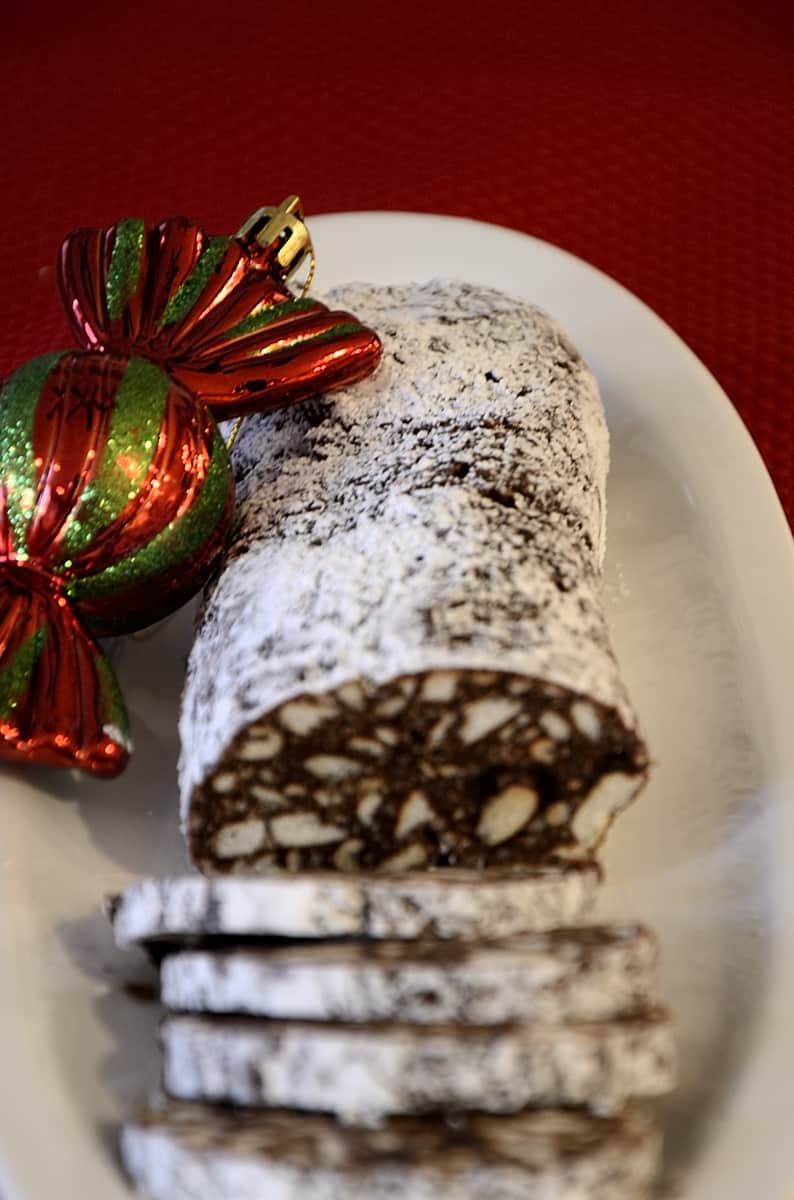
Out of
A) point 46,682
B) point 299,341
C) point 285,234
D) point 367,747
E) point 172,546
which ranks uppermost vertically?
point 285,234

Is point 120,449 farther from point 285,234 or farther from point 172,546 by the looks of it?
point 285,234

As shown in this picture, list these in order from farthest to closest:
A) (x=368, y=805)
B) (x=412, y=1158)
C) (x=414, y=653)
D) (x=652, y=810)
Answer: (x=652, y=810)
(x=368, y=805)
(x=414, y=653)
(x=412, y=1158)

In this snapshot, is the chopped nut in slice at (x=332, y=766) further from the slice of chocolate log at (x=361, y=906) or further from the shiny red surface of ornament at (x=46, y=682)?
the shiny red surface of ornament at (x=46, y=682)

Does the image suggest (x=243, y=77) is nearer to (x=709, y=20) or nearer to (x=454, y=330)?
(x=709, y=20)

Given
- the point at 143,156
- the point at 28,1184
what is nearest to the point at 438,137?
the point at 143,156

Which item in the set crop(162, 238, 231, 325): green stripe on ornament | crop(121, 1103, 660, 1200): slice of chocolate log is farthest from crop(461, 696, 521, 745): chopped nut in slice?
crop(162, 238, 231, 325): green stripe on ornament

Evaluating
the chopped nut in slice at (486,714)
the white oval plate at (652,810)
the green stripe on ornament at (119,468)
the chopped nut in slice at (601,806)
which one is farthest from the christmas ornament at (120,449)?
the chopped nut in slice at (601,806)

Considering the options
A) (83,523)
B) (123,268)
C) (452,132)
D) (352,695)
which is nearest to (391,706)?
(352,695)
